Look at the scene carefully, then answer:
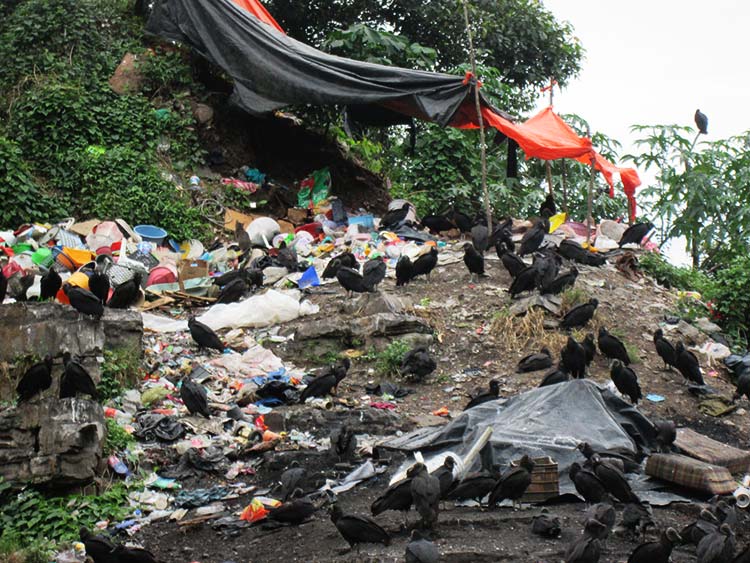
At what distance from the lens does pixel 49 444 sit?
6.97 m

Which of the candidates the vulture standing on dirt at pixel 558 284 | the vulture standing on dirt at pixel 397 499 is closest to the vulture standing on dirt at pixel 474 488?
the vulture standing on dirt at pixel 397 499

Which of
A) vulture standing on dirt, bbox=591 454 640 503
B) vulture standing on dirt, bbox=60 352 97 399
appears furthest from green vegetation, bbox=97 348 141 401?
vulture standing on dirt, bbox=591 454 640 503

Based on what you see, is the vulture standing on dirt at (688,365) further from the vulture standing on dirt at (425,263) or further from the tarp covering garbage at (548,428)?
the vulture standing on dirt at (425,263)

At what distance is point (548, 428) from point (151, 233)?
7.72 m

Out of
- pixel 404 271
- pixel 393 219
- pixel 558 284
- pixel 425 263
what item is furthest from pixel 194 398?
pixel 393 219

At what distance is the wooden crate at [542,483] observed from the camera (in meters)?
6.69

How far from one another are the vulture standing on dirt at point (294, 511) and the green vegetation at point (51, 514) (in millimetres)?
1152

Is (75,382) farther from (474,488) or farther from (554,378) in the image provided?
(554,378)

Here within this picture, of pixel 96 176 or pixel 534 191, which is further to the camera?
pixel 534 191

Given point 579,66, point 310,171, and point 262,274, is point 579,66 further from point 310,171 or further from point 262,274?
point 262,274

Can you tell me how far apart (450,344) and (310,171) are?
21.6ft

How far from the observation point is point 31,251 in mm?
12594

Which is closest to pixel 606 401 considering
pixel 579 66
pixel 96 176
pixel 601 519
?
pixel 601 519

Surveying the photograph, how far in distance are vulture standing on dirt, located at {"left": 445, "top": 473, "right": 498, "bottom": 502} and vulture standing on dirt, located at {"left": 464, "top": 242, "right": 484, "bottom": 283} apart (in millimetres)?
5471
